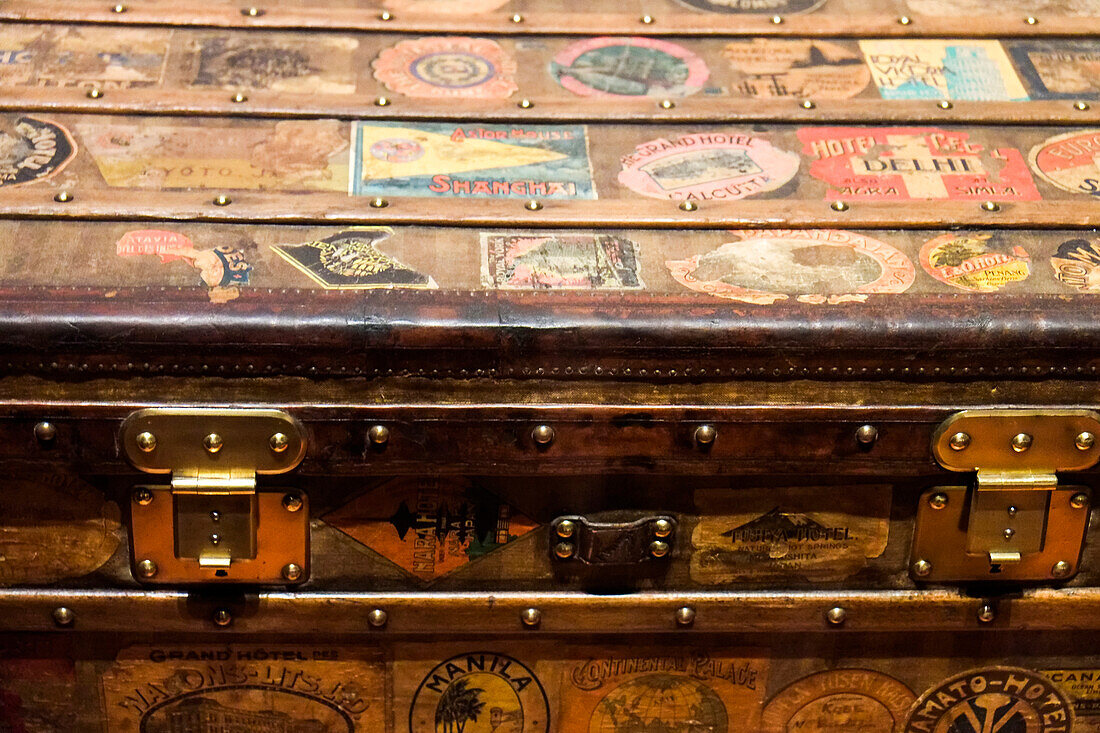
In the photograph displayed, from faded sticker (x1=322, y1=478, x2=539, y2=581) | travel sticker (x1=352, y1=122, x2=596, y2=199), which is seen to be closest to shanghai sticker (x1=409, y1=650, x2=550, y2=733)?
faded sticker (x1=322, y1=478, x2=539, y2=581)

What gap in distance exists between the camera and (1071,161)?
1.90 metres

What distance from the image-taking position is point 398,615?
167cm

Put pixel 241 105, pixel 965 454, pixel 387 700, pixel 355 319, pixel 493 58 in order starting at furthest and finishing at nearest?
1. pixel 493 58
2. pixel 241 105
3. pixel 387 700
4. pixel 965 454
5. pixel 355 319

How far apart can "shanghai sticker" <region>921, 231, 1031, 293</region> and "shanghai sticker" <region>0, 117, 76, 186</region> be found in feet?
3.96

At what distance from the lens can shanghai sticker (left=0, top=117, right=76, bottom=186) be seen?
1.76 metres

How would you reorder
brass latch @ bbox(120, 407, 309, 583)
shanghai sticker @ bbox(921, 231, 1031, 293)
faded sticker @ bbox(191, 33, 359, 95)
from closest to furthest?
brass latch @ bbox(120, 407, 309, 583)
shanghai sticker @ bbox(921, 231, 1031, 293)
faded sticker @ bbox(191, 33, 359, 95)

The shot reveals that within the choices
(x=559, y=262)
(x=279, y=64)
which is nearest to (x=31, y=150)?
(x=279, y=64)

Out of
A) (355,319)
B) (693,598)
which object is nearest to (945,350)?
(693,598)

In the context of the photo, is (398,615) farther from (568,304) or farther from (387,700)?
(568,304)

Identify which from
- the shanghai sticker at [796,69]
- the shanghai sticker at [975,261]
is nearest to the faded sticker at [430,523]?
the shanghai sticker at [975,261]

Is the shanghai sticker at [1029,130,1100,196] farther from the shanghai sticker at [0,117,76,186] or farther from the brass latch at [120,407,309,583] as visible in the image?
the shanghai sticker at [0,117,76,186]

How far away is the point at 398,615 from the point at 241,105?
81 centimetres

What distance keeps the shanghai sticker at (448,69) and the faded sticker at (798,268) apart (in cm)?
51

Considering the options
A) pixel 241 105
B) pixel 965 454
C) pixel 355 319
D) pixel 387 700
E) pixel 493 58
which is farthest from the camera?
pixel 493 58
